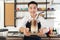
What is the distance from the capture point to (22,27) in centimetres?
135

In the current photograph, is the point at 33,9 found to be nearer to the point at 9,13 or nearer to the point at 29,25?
the point at 29,25

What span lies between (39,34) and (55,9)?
2.70 m

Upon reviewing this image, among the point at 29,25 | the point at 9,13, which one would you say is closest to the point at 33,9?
the point at 29,25

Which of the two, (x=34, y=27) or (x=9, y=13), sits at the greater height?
(x=9, y=13)

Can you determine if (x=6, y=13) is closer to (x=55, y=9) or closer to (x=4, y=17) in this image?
(x=4, y=17)

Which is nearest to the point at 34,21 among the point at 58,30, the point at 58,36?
the point at 58,36

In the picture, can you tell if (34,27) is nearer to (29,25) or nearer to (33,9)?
(29,25)

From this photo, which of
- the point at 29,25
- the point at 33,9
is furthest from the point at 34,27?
the point at 33,9

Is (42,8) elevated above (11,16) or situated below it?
above

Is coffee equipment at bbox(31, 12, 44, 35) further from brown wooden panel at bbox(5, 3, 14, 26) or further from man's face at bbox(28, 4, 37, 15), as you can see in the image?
brown wooden panel at bbox(5, 3, 14, 26)

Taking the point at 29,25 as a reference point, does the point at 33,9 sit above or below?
above

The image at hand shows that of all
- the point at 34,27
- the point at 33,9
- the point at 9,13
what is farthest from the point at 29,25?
the point at 9,13

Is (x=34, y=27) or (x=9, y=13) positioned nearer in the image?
(x=34, y=27)

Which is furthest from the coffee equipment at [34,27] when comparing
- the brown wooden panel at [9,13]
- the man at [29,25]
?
the brown wooden panel at [9,13]
